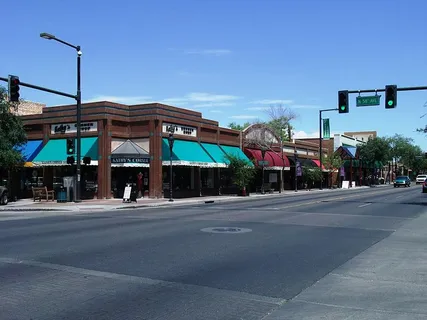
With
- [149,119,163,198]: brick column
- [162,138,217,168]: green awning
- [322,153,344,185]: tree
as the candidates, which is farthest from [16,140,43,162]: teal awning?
[322,153,344,185]: tree

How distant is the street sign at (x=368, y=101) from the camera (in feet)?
79.3

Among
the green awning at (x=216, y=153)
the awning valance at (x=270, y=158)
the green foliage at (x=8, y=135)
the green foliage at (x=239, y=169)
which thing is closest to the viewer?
the green foliage at (x=8, y=135)

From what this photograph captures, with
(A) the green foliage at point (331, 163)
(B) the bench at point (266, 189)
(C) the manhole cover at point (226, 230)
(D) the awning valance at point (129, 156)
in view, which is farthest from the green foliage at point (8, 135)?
(A) the green foliage at point (331, 163)

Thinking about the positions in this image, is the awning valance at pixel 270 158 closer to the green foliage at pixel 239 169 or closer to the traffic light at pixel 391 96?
the green foliage at pixel 239 169

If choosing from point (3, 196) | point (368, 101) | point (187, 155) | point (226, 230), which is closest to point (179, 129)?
point (187, 155)

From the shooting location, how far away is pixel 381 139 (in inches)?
3041

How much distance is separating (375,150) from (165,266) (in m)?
72.3

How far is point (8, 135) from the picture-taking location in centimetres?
3078

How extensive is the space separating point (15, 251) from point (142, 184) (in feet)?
75.1

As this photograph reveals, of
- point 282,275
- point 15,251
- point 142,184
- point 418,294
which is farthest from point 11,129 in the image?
point 418,294

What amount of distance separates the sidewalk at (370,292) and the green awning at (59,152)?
24.5 m

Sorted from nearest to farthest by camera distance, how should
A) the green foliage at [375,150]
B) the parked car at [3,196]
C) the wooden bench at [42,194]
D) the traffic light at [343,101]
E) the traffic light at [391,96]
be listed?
the traffic light at [391,96] → the traffic light at [343,101] → the parked car at [3,196] → the wooden bench at [42,194] → the green foliage at [375,150]

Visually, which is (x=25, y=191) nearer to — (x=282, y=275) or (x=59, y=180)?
(x=59, y=180)

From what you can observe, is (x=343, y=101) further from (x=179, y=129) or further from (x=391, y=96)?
(x=179, y=129)
